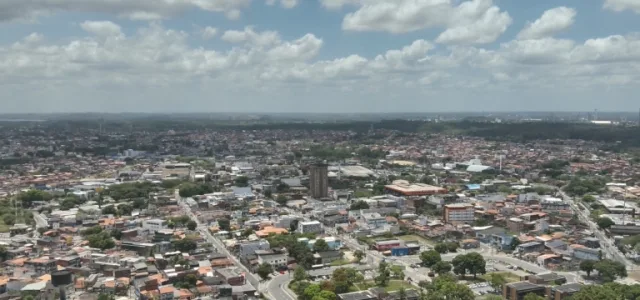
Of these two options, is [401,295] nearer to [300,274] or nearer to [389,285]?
[389,285]

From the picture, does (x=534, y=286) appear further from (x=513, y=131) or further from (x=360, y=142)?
(x=513, y=131)

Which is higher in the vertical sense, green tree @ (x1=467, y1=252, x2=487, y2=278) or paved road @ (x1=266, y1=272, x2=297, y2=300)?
green tree @ (x1=467, y1=252, x2=487, y2=278)

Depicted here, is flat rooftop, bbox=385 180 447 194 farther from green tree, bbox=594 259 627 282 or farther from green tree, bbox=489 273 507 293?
green tree, bbox=489 273 507 293

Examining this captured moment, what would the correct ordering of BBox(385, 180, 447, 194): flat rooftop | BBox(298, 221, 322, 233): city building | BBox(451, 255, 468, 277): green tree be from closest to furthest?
BBox(451, 255, 468, 277): green tree
BBox(298, 221, 322, 233): city building
BBox(385, 180, 447, 194): flat rooftop

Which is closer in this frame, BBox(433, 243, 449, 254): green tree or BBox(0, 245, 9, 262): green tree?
BBox(0, 245, 9, 262): green tree

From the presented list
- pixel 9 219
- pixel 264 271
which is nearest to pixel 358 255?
pixel 264 271

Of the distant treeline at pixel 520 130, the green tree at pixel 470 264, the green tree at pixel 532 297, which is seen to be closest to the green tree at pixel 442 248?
the green tree at pixel 470 264

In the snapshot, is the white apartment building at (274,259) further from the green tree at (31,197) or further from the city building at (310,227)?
the green tree at (31,197)

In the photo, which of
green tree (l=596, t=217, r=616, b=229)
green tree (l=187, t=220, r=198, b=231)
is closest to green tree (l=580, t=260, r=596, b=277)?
green tree (l=596, t=217, r=616, b=229)
